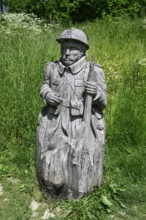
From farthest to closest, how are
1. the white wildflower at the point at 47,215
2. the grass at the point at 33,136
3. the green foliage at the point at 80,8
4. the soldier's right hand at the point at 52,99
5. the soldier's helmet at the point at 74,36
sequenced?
1. the green foliage at the point at 80,8
2. the grass at the point at 33,136
3. the white wildflower at the point at 47,215
4. the soldier's right hand at the point at 52,99
5. the soldier's helmet at the point at 74,36

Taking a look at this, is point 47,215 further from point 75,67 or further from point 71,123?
point 75,67

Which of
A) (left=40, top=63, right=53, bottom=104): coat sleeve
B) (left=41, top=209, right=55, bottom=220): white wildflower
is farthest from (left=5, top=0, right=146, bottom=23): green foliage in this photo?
(left=41, top=209, right=55, bottom=220): white wildflower

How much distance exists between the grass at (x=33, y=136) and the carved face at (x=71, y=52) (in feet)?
4.81

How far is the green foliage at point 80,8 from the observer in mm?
13887

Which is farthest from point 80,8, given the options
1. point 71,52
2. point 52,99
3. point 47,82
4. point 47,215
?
point 47,215

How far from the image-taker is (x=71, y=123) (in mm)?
3783

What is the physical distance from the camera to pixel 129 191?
14.0 feet

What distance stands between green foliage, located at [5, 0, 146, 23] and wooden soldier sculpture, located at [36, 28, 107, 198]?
10049mm

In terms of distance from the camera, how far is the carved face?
11.9ft

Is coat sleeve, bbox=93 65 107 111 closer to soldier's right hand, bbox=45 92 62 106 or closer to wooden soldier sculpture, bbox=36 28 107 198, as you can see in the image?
wooden soldier sculpture, bbox=36 28 107 198

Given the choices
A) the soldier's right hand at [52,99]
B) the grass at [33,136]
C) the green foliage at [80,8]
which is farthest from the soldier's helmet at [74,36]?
the green foliage at [80,8]

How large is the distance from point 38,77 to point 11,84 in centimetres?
43

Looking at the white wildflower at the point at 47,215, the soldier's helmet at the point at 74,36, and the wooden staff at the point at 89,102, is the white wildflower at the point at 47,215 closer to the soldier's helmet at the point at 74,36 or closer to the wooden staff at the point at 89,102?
the wooden staff at the point at 89,102

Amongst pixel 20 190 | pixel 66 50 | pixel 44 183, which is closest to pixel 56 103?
pixel 66 50
